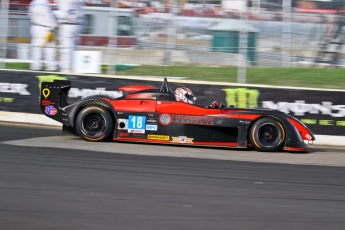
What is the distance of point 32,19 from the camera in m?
14.9

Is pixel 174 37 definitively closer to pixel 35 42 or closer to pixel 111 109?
pixel 35 42

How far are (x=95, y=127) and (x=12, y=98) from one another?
3.59 meters

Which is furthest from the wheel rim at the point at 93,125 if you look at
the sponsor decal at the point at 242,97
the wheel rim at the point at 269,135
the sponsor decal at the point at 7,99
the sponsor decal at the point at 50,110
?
the sponsor decal at the point at 7,99

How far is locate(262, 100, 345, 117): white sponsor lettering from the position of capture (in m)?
11.7

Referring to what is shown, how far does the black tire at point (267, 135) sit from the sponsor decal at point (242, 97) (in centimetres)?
224

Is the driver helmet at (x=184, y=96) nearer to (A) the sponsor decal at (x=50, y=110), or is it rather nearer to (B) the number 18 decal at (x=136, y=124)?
(B) the number 18 decal at (x=136, y=124)

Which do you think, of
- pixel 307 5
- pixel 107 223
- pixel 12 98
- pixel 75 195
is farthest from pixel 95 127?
pixel 307 5

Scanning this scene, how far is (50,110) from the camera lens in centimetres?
1048

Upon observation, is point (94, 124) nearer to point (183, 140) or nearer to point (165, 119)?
point (165, 119)

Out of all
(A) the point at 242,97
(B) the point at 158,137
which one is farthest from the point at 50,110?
(A) the point at 242,97

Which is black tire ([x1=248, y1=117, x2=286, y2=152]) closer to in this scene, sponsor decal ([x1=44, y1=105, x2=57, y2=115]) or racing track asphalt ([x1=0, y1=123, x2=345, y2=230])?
racing track asphalt ([x1=0, y1=123, x2=345, y2=230])

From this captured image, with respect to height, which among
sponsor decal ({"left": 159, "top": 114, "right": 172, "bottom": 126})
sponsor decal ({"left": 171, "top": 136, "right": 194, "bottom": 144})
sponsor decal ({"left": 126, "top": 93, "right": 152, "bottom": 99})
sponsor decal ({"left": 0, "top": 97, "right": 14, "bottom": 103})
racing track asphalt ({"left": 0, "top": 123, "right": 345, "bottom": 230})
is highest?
sponsor decal ({"left": 126, "top": 93, "right": 152, "bottom": 99})

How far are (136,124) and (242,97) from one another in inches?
116

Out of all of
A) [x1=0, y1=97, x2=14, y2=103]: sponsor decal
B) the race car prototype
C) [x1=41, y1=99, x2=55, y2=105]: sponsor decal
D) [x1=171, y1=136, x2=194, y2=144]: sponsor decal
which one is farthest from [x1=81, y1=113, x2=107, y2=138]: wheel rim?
[x1=0, y1=97, x2=14, y2=103]: sponsor decal
